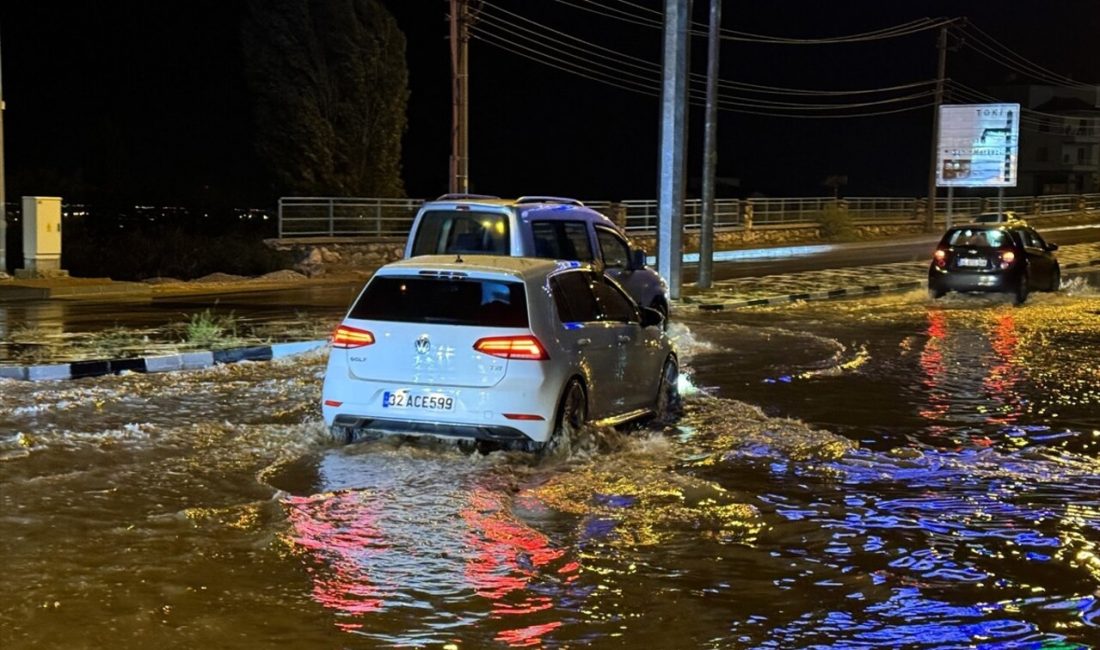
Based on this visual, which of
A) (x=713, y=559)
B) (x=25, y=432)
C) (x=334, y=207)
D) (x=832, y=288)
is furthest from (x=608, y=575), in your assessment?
(x=334, y=207)

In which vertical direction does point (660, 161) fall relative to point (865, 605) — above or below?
above

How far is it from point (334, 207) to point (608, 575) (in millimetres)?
26170

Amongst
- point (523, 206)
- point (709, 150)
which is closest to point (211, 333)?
point (523, 206)

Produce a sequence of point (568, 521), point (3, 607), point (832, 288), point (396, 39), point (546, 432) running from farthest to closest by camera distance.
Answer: point (396, 39) → point (832, 288) → point (546, 432) → point (568, 521) → point (3, 607)

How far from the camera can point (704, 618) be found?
18.5ft

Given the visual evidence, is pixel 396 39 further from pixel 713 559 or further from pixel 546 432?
pixel 713 559

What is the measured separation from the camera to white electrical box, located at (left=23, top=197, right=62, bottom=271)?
2291cm

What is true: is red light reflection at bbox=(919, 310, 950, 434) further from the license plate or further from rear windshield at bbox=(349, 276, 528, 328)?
the license plate

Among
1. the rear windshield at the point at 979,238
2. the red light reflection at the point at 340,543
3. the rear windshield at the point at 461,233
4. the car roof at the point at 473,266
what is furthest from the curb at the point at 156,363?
the rear windshield at the point at 979,238

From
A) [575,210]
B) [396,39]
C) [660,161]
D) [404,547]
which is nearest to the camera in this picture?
[404,547]

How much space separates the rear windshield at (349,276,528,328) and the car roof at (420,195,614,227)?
4000mm

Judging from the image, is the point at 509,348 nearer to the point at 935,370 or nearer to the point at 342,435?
the point at 342,435

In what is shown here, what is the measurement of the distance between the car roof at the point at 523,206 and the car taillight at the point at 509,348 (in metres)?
4.41

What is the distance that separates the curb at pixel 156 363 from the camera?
Answer: 40.0ft
